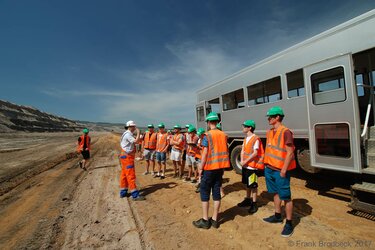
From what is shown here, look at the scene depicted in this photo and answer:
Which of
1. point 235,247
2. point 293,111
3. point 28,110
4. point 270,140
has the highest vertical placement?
point 28,110

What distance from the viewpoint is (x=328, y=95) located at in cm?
416

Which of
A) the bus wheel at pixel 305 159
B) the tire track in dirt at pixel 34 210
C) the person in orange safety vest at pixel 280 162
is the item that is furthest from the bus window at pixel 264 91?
the tire track in dirt at pixel 34 210

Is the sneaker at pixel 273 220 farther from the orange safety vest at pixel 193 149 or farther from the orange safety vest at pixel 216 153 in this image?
the orange safety vest at pixel 193 149

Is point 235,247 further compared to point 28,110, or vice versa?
point 28,110

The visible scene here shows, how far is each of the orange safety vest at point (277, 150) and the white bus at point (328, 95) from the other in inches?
64.7

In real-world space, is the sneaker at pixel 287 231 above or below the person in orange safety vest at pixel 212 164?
below

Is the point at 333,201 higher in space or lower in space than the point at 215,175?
lower

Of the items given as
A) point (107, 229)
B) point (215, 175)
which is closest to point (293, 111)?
point (215, 175)

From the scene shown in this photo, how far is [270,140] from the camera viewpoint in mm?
3223

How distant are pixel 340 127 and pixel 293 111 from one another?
124 centimetres

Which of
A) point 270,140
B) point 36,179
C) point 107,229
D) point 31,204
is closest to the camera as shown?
point 270,140

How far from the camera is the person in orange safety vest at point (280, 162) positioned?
113 inches

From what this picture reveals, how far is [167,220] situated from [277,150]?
7.71 feet

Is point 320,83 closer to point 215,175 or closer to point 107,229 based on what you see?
point 215,175
